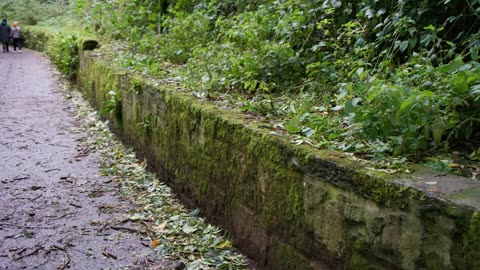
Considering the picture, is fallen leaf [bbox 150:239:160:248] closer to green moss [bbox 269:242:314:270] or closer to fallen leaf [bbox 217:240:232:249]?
fallen leaf [bbox 217:240:232:249]

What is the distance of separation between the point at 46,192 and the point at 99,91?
3.82 meters

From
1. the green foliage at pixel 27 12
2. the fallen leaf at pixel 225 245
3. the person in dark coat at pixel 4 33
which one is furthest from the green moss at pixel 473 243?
the green foliage at pixel 27 12

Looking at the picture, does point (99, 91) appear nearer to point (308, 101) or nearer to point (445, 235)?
point (308, 101)

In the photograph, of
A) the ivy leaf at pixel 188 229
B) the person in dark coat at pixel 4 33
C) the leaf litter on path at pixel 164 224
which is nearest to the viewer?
the leaf litter on path at pixel 164 224

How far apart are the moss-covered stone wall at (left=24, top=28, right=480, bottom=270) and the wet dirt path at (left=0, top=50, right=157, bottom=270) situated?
79cm

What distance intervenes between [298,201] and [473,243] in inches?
45.5

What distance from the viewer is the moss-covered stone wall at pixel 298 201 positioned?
2.04 meters

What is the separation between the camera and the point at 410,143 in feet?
8.41

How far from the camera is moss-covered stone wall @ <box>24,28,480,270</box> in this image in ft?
6.71

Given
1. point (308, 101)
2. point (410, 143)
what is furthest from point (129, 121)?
point (410, 143)

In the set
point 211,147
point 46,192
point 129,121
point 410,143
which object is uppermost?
point 410,143

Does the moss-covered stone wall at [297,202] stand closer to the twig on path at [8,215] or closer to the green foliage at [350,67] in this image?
the green foliage at [350,67]

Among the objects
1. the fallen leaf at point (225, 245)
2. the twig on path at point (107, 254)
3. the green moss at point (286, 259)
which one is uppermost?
the green moss at point (286, 259)

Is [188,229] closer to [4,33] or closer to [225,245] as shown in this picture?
[225,245]
